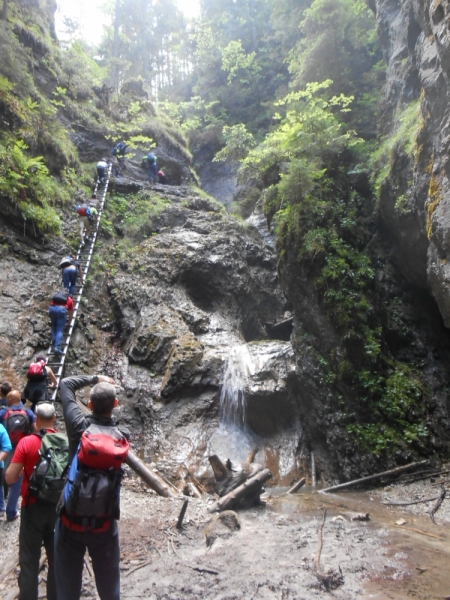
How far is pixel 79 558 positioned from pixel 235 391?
29.8 ft

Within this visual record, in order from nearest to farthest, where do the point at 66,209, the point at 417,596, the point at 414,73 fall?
1. the point at 417,596
2. the point at 414,73
3. the point at 66,209

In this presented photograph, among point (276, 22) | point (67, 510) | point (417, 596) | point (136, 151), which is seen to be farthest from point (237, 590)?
point (276, 22)

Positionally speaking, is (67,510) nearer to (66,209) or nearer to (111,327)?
(111,327)

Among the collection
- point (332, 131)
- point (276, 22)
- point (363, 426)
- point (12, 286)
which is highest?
point (276, 22)

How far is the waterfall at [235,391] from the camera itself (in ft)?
37.8

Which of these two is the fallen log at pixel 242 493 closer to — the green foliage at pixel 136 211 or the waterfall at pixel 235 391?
the waterfall at pixel 235 391

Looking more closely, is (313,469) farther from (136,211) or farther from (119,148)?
(119,148)

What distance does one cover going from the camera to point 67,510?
265 cm

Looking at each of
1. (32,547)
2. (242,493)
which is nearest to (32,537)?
(32,547)

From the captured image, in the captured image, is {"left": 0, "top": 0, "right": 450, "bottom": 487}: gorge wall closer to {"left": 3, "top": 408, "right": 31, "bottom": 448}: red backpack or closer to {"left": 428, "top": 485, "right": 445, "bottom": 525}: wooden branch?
{"left": 428, "top": 485, "right": 445, "bottom": 525}: wooden branch

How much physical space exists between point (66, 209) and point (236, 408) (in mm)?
9847

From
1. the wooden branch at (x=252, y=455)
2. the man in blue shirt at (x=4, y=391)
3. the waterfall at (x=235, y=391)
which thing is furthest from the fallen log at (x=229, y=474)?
the man in blue shirt at (x=4, y=391)

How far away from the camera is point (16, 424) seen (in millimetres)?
5406

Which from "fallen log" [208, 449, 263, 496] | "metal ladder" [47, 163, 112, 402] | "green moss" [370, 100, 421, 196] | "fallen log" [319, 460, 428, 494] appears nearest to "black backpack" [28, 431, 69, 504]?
"metal ladder" [47, 163, 112, 402]
